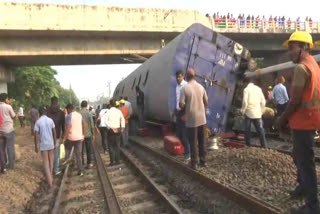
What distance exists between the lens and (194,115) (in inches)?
287

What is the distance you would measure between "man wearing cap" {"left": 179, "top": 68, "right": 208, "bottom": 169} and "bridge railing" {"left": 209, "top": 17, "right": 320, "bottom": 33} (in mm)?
22842

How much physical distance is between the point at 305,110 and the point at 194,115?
141 inches

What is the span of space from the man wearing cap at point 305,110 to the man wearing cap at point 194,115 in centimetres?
329

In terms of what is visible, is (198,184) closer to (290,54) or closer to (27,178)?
(290,54)

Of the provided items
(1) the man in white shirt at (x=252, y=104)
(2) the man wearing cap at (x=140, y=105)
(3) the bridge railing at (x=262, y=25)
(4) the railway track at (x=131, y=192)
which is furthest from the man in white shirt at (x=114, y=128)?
(3) the bridge railing at (x=262, y=25)

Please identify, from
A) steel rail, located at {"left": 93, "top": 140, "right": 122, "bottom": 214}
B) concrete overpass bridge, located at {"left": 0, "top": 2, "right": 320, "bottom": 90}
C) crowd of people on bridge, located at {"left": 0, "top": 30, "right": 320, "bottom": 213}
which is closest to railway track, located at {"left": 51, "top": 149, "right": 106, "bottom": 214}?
steel rail, located at {"left": 93, "top": 140, "right": 122, "bottom": 214}

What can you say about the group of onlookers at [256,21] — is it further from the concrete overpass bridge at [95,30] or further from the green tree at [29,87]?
the green tree at [29,87]

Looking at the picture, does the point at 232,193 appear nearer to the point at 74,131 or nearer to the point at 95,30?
the point at 74,131

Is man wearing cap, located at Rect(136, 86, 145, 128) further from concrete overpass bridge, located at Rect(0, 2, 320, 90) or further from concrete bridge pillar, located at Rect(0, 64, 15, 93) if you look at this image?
concrete bridge pillar, located at Rect(0, 64, 15, 93)

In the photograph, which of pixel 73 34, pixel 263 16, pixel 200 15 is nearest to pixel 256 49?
pixel 263 16

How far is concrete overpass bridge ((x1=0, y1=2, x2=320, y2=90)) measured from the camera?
2438 cm

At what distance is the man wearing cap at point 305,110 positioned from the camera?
3.74 metres

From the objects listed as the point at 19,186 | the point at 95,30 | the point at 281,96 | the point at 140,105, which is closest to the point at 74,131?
the point at 19,186

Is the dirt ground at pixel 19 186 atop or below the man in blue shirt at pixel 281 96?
below
